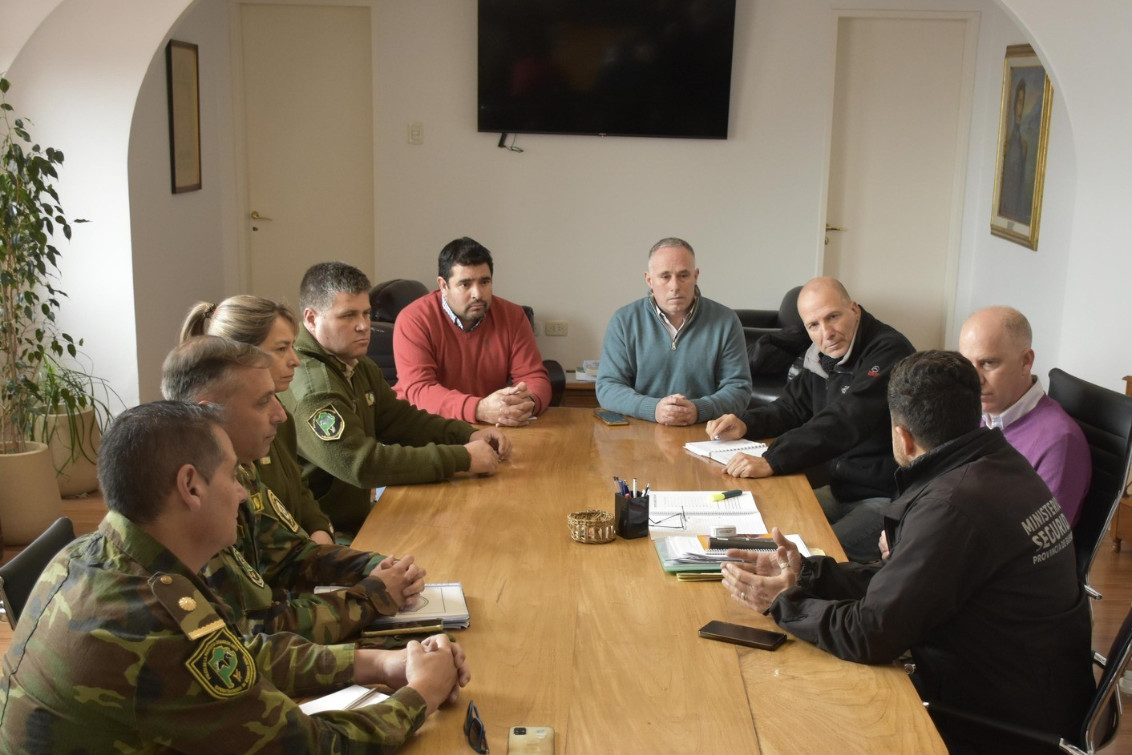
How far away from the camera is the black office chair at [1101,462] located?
8.87ft

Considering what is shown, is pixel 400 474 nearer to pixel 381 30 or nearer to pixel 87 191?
pixel 87 191

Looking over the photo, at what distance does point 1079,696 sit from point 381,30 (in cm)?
580

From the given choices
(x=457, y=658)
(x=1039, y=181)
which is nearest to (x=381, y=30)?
(x=1039, y=181)

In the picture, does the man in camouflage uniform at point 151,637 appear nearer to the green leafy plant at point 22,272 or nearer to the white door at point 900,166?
the green leafy plant at point 22,272

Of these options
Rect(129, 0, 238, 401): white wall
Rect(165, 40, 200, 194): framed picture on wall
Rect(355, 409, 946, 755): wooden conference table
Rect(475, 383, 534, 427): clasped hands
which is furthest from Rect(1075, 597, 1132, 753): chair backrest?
Rect(165, 40, 200, 194): framed picture on wall

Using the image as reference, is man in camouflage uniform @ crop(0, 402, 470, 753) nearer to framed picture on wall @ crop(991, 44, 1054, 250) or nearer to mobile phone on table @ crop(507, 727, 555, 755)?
mobile phone on table @ crop(507, 727, 555, 755)

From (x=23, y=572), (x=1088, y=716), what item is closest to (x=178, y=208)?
(x=23, y=572)

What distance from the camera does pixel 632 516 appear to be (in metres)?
2.52

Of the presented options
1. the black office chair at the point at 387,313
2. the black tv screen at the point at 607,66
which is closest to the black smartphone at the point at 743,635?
the black office chair at the point at 387,313

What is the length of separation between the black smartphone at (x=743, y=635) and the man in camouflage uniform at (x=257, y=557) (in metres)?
0.56

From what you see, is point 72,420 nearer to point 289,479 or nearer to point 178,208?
point 178,208

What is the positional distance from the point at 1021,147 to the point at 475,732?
5.34m

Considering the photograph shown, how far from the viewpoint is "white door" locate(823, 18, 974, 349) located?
685 cm

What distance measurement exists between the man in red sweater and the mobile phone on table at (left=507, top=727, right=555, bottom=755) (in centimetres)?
206
